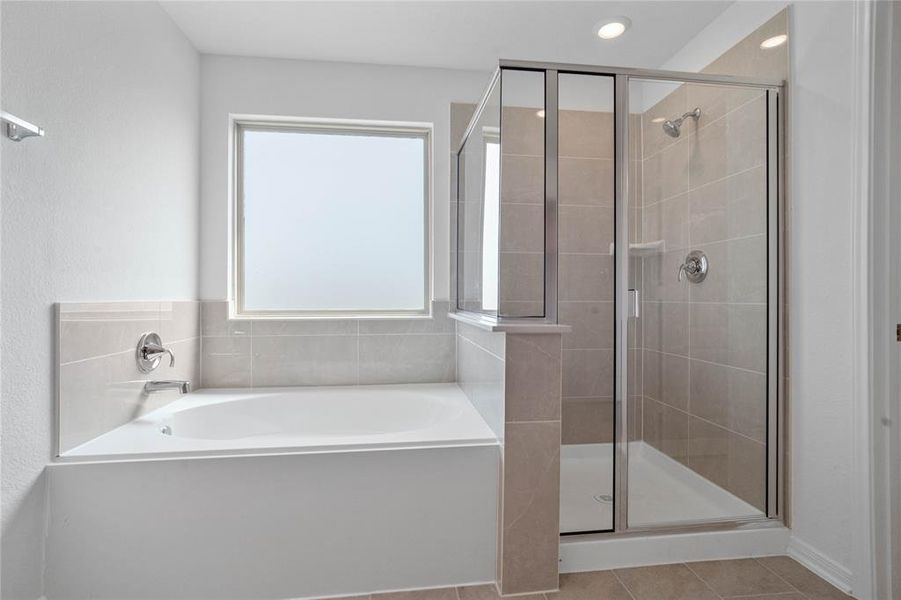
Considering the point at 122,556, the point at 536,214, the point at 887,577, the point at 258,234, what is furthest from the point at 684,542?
the point at 258,234

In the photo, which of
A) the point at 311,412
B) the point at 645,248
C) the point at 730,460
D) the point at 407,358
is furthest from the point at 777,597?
the point at 311,412

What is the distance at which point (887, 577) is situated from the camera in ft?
5.22

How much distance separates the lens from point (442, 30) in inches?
95.0

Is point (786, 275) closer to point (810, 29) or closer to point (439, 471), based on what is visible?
point (810, 29)

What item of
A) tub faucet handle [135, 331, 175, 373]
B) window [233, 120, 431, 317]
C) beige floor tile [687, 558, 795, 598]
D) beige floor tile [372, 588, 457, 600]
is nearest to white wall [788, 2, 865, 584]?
beige floor tile [687, 558, 795, 598]

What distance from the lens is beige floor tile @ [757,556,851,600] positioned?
65.7 inches

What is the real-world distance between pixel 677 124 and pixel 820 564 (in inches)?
69.7

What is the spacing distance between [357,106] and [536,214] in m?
1.53

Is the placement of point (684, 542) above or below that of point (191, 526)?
below

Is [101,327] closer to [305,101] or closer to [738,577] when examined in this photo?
[305,101]

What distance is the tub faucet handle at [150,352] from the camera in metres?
2.10

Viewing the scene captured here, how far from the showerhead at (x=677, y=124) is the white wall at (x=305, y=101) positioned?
1.28 metres

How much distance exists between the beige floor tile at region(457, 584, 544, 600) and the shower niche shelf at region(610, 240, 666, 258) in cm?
130

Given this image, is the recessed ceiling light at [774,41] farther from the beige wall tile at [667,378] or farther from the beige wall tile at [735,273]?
the beige wall tile at [667,378]
